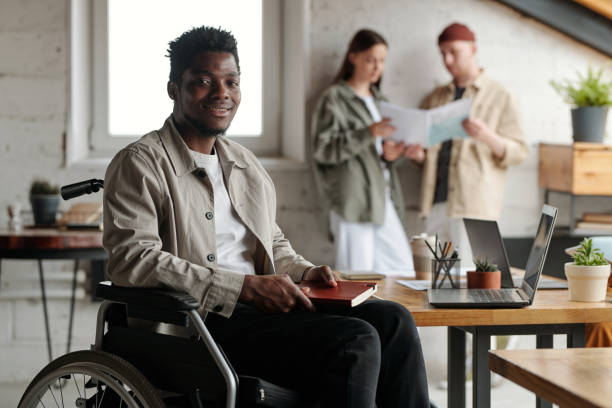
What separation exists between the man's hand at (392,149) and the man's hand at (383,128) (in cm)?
10

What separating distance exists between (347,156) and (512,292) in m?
1.87

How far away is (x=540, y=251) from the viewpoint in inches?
78.0

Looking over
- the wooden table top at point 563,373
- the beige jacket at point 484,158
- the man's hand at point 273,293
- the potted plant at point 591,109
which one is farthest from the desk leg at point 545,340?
the potted plant at point 591,109

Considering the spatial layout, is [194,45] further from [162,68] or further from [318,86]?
[162,68]

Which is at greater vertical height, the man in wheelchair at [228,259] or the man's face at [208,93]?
the man's face at [208,93]

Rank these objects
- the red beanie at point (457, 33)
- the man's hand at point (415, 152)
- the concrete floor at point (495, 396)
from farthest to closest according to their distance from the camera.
Result: the red beanie at point (457, 33)
the man's hand at point (415, 152)
the concrete floor at point (495, 396)

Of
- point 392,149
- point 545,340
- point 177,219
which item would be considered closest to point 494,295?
point 545,340

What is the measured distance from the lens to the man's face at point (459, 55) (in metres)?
3.99

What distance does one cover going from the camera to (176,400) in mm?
1808

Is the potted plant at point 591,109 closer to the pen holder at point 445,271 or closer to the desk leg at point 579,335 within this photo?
the pen holder at point 445,271

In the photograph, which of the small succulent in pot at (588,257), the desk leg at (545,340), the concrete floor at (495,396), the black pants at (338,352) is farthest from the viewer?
the concrete floor at (495,396)

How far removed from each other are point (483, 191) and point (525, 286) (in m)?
1.96

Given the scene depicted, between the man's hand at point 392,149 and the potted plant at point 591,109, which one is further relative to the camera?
the potted plant at point 591,109

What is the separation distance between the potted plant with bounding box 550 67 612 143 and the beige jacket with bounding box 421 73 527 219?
307mm
